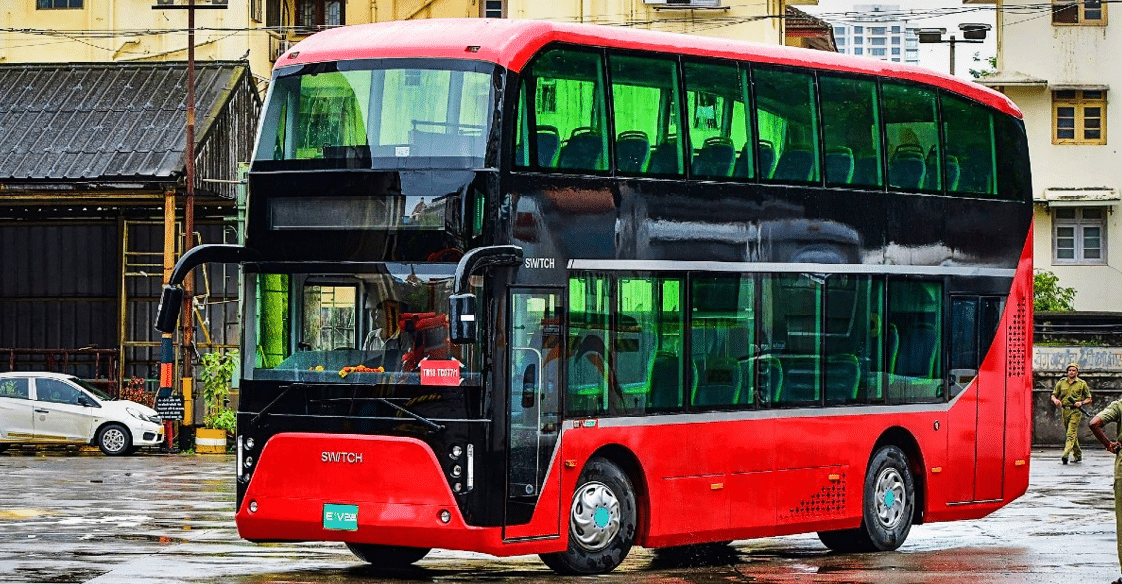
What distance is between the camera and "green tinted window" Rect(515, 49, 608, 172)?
15242 mm

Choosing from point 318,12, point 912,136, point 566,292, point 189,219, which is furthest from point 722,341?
point 318,12

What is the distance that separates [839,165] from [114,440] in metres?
22.0

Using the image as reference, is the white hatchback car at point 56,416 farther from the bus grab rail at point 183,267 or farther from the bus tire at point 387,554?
the bus grab rail at point 183,267

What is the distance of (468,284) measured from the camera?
14.5 metres

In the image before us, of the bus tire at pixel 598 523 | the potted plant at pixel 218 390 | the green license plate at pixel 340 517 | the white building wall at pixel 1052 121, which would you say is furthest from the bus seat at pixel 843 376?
the white building wall at pixel 1052 121

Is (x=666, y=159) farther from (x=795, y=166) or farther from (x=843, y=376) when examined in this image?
(x=843, y=376)

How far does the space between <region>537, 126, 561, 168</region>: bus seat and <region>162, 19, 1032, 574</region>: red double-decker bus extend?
0.07ft

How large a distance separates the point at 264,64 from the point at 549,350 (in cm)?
3696

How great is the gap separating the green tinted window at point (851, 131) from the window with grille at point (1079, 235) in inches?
1511

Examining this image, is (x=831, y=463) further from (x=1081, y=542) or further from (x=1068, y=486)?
(x=1068, y=486)

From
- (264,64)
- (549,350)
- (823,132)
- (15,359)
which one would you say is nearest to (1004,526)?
(823,132)

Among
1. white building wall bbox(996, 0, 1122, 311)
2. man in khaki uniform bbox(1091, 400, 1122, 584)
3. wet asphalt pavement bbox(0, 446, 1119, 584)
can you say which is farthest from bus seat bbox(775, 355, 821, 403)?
white building wall bbox(996, 0, 1122, 311)

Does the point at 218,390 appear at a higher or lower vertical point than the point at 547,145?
lower

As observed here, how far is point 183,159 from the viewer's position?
41.3 m
